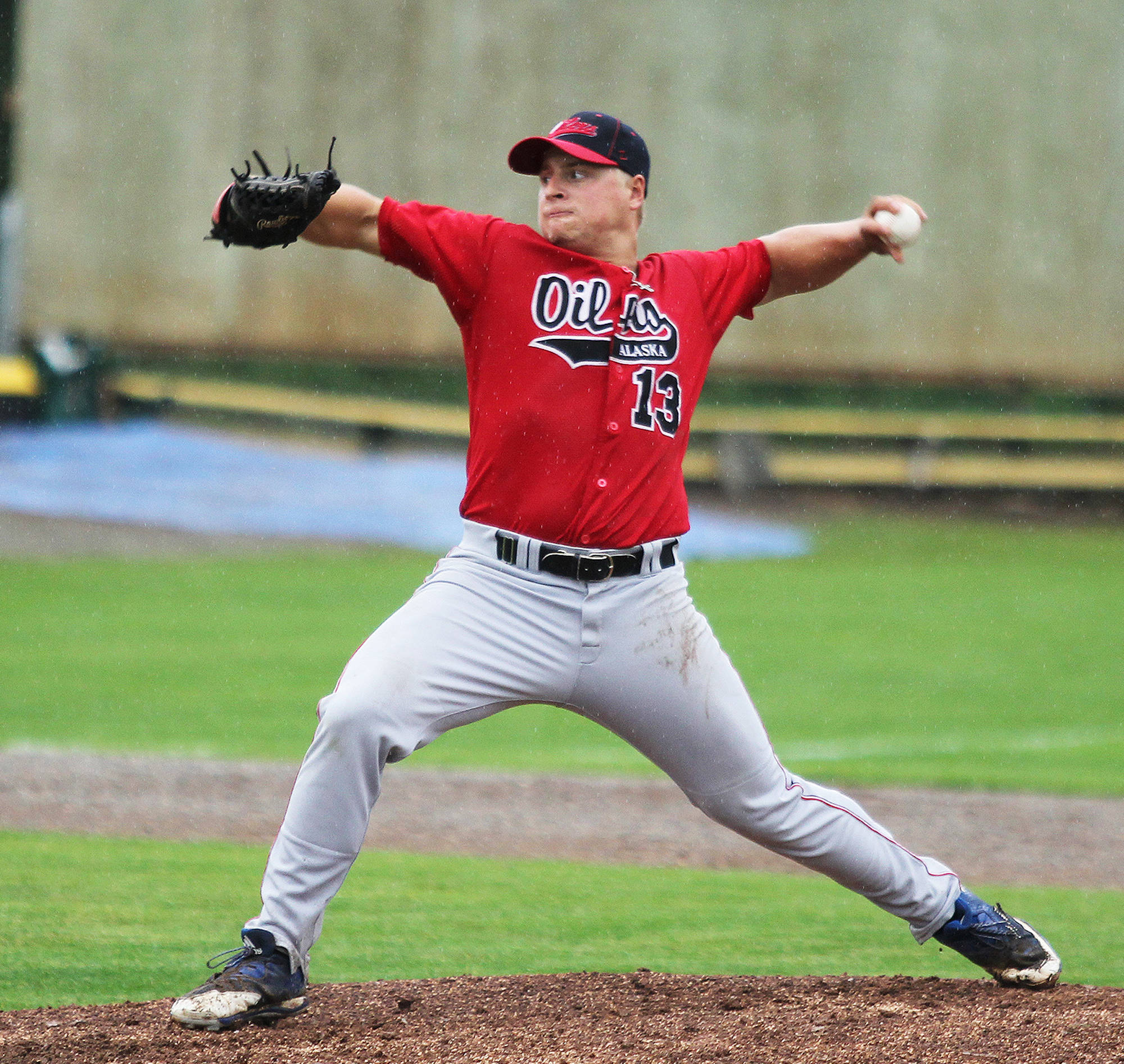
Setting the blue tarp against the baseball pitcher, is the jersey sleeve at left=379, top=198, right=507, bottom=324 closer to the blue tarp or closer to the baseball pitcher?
the baseball pitcher

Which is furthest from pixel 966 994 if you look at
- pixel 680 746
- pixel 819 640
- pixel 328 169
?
pixel 819 640

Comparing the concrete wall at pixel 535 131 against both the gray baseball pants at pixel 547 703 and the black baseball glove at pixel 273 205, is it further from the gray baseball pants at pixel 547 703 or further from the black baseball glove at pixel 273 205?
the gray baseball pants at pixel 547 703

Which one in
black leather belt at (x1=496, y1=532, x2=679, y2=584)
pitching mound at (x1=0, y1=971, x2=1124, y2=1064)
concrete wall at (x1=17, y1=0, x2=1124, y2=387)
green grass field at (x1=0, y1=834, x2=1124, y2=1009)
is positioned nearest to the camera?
pitching mound at (x1=0, y1=971, x2=1124, y2=1064)

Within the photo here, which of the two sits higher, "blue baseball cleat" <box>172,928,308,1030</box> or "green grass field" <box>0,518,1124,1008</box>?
"blue baseball cleat" <box>172,928,308,1030</box>

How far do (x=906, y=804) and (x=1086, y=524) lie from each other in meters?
13.6

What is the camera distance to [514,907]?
17.5 ft

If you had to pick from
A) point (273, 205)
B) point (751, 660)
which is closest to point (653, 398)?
point (273, 205)

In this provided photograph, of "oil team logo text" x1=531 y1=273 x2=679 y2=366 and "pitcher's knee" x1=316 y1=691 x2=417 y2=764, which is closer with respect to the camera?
"pitcher's knee" x1=316 y1=691 x2=417 y2=764

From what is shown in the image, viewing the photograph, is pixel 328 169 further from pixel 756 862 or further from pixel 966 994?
pixel 756 862

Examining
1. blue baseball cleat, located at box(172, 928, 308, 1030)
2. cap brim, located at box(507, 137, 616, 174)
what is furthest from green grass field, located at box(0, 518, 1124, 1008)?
cap brim, located at box(507, 137, 616, 174)

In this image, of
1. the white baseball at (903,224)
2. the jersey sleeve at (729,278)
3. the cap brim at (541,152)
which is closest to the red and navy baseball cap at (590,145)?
the cap brim at (541,152)

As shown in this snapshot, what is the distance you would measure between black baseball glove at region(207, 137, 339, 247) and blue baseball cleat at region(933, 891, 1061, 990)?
7.92 feet

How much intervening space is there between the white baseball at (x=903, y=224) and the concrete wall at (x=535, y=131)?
17.9 m

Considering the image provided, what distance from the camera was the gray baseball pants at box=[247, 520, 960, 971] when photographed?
3578 mm
